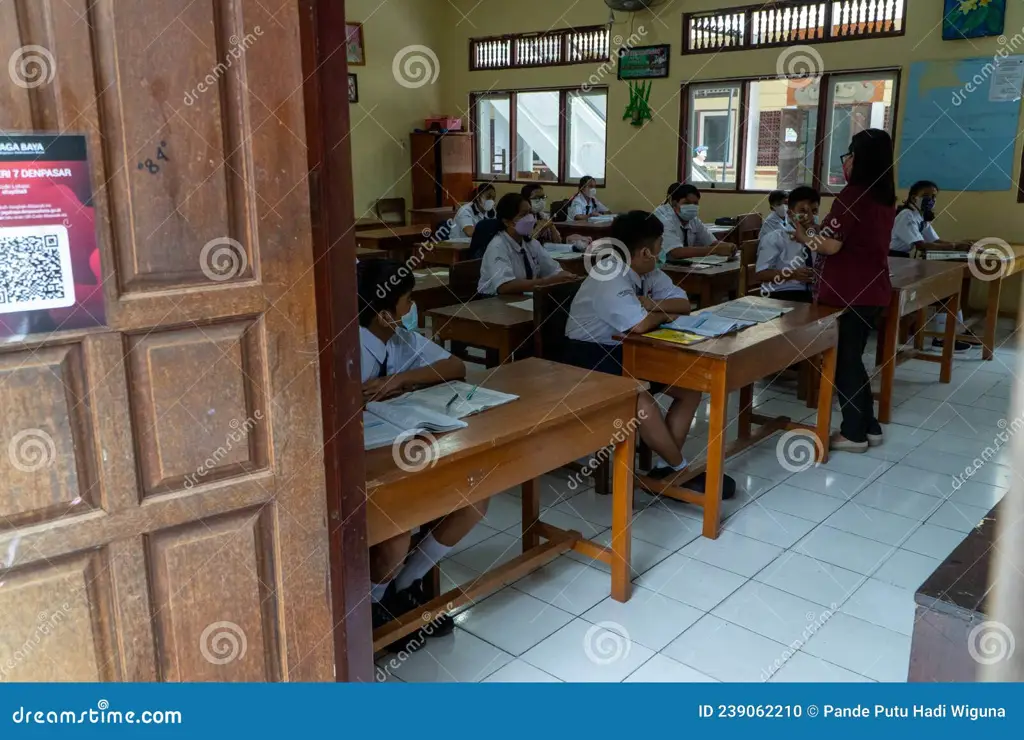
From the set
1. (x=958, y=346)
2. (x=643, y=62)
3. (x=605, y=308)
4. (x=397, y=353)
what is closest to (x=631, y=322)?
(x=605, y=308)

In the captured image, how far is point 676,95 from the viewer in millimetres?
8203

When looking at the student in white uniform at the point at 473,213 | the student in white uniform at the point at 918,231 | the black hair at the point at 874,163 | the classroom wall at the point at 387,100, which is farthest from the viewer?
the classroom wall at the point at 387,100

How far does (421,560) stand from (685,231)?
14.0 ft

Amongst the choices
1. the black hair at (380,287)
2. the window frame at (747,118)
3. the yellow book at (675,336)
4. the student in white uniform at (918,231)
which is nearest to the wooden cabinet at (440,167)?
the window frame at (747,118)

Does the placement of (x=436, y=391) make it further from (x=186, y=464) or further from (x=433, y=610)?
(x=186, y=464)

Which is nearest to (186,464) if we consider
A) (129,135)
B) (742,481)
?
(129,135)

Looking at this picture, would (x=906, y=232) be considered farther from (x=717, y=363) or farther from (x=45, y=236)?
(x=45, y=236)

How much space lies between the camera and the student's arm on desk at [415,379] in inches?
90.1

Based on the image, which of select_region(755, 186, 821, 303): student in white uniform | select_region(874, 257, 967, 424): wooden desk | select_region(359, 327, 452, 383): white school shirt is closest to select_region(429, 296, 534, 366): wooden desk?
select_region(359, 327, 452, 383): white school shirt

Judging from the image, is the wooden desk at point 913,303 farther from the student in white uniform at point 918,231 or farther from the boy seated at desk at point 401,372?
the boy seated at desk at point 401,372

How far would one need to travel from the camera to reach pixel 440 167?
985 centimetres

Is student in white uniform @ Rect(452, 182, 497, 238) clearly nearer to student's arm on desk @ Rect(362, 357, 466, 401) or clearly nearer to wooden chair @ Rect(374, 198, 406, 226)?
wooden chair @ Rect(374, 198, 406, 226)

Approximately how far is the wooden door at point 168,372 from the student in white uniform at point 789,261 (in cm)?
362

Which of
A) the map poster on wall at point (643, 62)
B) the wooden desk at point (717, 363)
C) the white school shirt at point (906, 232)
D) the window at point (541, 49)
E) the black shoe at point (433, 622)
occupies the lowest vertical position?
the black shoe at point (433, 622)
